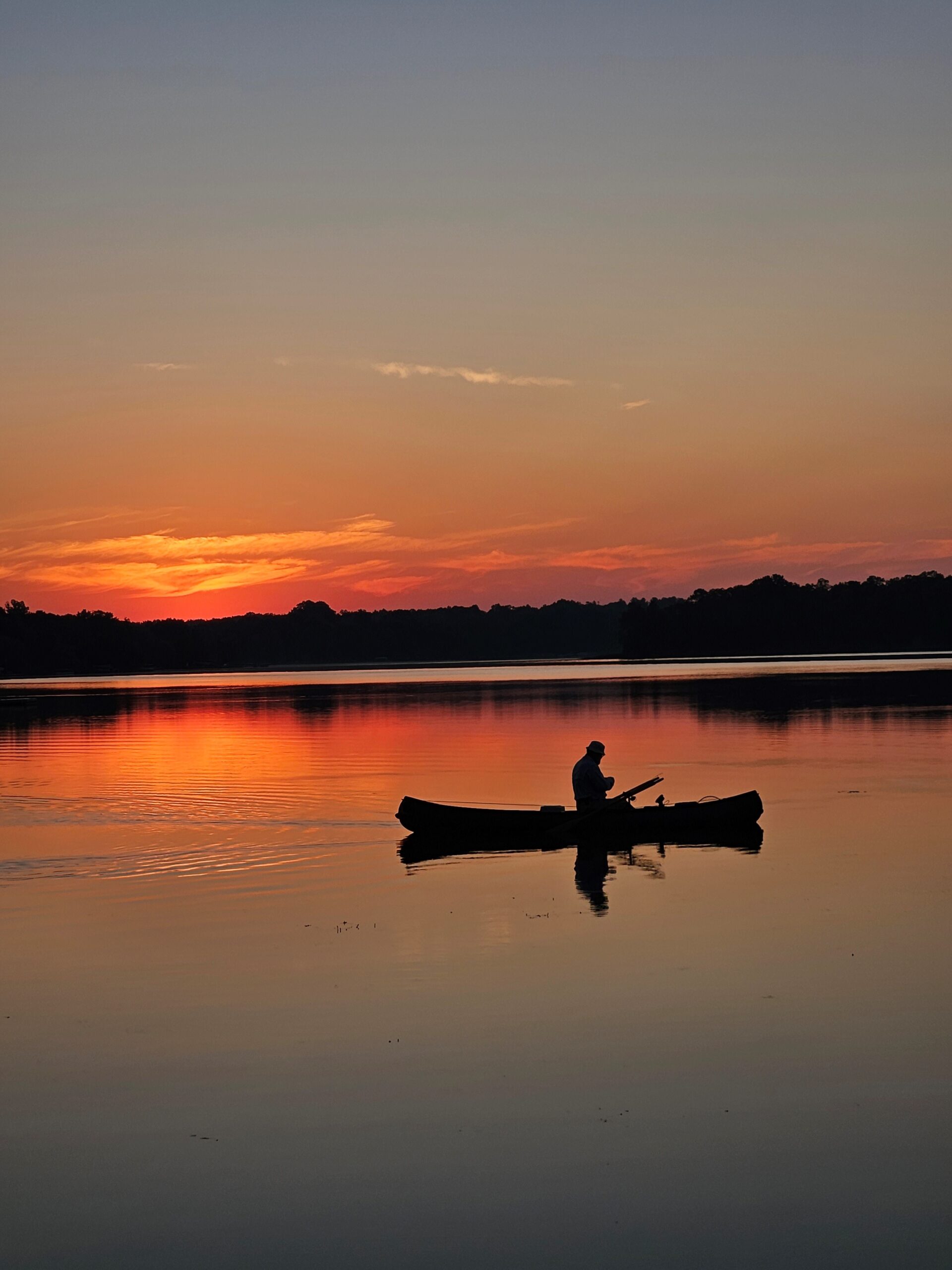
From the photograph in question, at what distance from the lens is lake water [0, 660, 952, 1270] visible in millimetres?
8672

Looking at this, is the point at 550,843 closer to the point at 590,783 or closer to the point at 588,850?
the point at 588,850

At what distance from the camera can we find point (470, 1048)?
12.2 meters

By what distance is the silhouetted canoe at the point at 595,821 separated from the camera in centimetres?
2572

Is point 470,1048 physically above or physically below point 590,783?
below

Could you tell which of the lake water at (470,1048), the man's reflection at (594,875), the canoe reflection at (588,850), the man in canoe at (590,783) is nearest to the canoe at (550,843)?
the canoe reflection at (588,850)

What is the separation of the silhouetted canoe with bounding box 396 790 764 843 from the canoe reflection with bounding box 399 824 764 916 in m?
0.15

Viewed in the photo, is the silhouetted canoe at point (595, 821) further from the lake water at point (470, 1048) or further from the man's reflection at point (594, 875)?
the lake water at point (470, 1048)

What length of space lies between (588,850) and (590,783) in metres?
1.40

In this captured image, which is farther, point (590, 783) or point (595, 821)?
point (590, 783)

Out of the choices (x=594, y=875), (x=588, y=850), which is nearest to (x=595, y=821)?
(x=588, y=850)

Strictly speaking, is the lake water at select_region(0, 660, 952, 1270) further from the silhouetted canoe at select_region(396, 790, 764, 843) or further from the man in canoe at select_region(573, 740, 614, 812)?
the man in canoe at select_region(573, 740, 614, 812)

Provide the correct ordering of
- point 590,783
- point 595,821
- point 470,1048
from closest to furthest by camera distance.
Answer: point 470,1048
point 595,821
point 590,783

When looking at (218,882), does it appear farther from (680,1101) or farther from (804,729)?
(804,729)

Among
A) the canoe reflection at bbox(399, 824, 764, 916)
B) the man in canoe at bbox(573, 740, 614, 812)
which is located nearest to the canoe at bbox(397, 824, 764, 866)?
the canoe reflection at bbox(399, 824, 764, 916)
